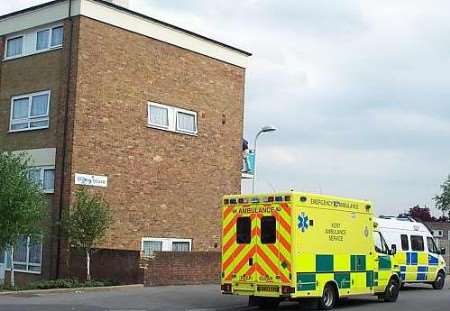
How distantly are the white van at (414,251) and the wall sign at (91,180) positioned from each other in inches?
374

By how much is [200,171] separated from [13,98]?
7.77m

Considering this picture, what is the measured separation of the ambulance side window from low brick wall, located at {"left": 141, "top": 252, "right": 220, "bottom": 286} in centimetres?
574

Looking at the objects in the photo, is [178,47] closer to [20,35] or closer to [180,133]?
[180,133]

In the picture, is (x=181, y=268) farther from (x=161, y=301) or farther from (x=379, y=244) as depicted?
(x=379, y=244)

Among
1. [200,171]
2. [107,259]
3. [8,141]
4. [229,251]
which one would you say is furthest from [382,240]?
[8,141]

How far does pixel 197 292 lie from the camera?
21.1 meters

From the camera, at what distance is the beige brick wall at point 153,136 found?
2538 centimetres

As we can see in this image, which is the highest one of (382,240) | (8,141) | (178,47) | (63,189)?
(178,47)

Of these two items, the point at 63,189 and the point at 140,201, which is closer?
the point at 63,189

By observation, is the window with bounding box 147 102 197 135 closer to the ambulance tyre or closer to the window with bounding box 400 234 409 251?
the window with bounding box 400 234 409 251

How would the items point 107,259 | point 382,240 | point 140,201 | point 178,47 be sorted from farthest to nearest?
point 178,47 → point 140,201 → point 107,259 → point 382,240

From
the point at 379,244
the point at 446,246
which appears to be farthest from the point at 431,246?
the point at 446,246

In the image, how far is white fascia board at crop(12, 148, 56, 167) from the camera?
25203 mm

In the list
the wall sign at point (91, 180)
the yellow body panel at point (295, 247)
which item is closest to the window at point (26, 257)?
the wall sign at point (91, 180)
